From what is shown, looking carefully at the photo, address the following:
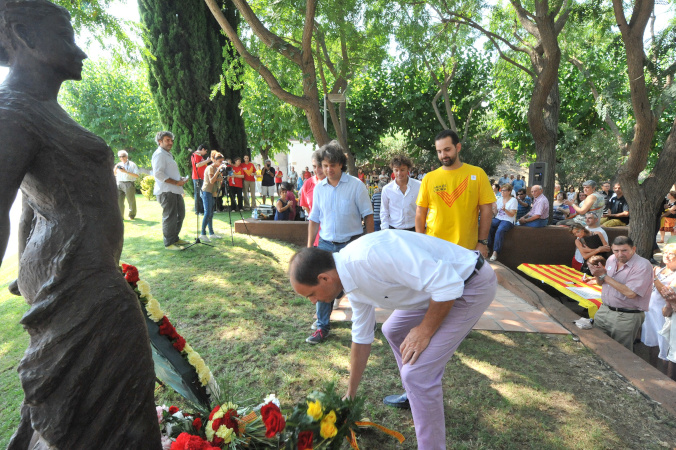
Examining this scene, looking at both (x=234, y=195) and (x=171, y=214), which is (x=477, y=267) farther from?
(x=234, y=195)

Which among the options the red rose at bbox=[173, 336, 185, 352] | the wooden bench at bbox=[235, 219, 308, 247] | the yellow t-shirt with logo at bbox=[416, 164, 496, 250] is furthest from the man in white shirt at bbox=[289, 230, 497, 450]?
the wooden bench at bbox=[235, 219, 308, 247]

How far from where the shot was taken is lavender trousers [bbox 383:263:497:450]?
2078mm

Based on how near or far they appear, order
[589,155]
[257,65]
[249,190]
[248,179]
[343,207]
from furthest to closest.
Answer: [589,155]
[249,190]
[248,179]
[257,65]
[343,207]

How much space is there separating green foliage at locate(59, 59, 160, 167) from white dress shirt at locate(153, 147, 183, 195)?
25.0 meters

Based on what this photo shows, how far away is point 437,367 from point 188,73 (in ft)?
44.3

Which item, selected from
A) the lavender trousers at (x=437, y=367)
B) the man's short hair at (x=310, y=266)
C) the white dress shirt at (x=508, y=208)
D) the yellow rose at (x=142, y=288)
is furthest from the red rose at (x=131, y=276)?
the white dress shirt at (x=508, y=208)

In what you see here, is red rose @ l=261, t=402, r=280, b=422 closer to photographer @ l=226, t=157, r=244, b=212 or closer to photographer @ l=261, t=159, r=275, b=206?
photographer @ l=226, t=157, r=244, b=212

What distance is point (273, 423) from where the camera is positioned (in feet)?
6.53

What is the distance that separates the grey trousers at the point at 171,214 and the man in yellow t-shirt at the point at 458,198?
474 centimetres

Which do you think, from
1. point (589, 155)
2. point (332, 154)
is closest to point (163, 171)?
point (332, 154)

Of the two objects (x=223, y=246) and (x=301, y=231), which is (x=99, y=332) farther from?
(x=301, y=231)

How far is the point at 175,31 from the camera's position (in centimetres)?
1259

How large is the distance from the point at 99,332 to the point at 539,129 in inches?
361

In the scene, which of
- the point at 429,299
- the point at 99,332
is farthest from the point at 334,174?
the point at 99,332
